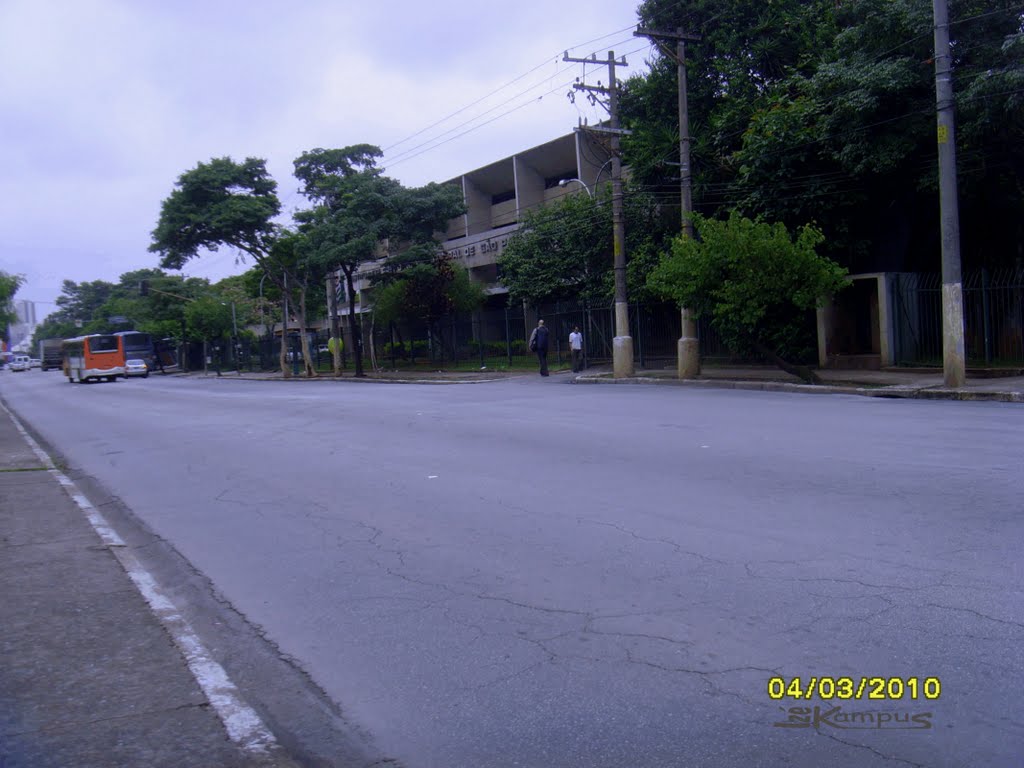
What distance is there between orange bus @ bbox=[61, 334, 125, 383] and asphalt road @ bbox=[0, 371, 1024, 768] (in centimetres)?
4493

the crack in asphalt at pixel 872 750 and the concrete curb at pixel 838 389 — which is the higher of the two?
the concrete curb at pixel 838 389

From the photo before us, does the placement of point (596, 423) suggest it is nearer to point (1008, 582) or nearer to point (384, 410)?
point (384, 410)

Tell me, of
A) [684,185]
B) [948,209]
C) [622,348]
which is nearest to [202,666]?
[948,209]

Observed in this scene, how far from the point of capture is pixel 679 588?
5527 millimetres

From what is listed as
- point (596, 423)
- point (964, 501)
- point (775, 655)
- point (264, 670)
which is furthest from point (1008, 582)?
point (596, 423)

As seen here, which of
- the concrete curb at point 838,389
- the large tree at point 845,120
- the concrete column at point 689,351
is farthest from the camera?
the concrete column at point 689,351

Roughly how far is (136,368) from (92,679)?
62.3 metres

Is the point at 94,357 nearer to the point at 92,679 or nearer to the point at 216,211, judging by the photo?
the point at 216,211

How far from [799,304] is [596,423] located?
27.8ft

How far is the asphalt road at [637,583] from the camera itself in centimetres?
376

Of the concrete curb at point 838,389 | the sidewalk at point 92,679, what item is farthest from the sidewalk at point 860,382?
the sidewalk at point 92,679

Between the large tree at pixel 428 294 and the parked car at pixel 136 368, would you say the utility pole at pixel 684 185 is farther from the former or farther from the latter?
the parked car at pixel 136 368

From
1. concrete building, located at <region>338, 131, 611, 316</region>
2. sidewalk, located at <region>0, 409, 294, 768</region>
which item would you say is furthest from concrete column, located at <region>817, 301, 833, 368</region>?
sidewalk, located at <region>0, 409, 294, 768</region>
